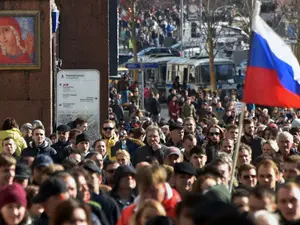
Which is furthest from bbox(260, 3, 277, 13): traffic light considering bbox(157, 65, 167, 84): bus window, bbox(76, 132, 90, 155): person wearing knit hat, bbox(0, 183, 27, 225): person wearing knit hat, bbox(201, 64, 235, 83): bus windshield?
bbox(0, 183, 27, 225): person wearing knit hat

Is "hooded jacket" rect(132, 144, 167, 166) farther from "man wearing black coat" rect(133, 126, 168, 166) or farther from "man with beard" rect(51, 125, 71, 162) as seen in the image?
"man with beard" rect(51, 125, 71, 162)

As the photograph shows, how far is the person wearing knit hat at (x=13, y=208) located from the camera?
9.48m

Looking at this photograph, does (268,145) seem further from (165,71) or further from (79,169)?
(165,71)

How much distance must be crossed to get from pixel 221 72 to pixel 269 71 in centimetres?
4937

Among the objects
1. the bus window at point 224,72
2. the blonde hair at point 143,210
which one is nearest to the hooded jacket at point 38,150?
the blonde hair at point 143,210

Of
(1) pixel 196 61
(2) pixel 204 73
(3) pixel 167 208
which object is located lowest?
(2) pixel 204 73

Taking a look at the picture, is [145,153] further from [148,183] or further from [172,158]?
[148,183]

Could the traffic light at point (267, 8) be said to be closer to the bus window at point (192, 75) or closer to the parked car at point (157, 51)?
the parked car at point (157, 51)

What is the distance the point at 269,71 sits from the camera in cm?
1330

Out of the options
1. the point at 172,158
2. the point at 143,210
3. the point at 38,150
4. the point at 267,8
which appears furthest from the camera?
the point at 267,8

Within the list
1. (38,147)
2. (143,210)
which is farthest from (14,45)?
(143,210)

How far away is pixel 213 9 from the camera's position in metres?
63.6

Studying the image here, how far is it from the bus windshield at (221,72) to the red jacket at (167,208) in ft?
169

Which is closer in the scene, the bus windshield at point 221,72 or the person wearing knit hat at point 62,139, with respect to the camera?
the person wearing knit hat at point 62,139
